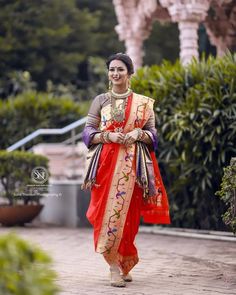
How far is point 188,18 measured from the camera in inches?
490

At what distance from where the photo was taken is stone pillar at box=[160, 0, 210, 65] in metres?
12.4

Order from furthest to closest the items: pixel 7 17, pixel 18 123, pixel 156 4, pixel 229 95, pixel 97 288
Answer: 1. pixel 7 17
2. pixel 18 123
3. pixel 156 4
4. pixel 229 95
5. pixel 97 288

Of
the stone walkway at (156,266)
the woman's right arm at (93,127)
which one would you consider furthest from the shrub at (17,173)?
the woman's right arm at (93,127)

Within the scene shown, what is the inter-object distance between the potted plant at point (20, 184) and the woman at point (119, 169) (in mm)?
5412

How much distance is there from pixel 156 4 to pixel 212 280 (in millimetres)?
8292

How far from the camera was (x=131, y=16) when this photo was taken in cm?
1448

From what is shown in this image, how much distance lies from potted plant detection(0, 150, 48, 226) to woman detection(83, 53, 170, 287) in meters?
5.41

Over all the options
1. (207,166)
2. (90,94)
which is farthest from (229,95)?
(90,94)

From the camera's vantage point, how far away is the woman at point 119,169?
235 inches

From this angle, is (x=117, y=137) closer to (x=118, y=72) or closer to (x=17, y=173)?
(x=118, y=72)

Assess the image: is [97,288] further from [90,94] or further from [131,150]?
[90,94]

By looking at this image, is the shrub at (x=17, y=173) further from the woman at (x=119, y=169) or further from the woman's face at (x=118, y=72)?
the woman's face at (x=118, y=72)

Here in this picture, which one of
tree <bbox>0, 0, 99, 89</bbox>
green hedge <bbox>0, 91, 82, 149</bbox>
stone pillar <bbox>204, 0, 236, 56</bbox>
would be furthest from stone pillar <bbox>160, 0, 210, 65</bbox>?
tree <bbox>0, 0, 99, 89</bbox>

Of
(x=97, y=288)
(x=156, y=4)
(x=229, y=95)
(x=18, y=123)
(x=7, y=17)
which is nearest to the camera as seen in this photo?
(x=97, y=288)
